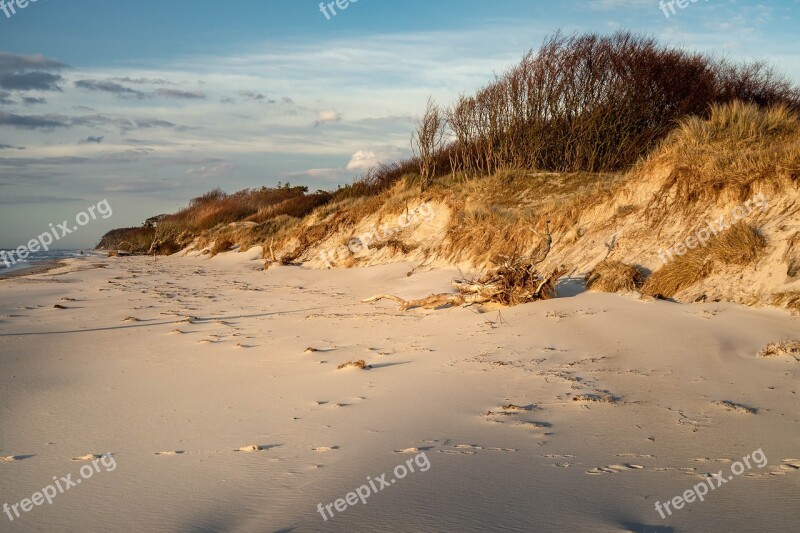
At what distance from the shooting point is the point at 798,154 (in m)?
8.45

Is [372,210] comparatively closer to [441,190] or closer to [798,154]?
[441,190]

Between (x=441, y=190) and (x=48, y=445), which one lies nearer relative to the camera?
(x=48, y=445)

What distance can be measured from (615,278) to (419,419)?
4934 mm

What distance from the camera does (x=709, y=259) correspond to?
793cm

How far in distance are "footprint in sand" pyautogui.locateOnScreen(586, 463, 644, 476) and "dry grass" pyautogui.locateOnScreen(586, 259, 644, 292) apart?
5194 millimetres

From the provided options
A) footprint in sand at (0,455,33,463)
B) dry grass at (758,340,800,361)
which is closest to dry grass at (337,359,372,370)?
footprint in sand at (0,455,33,463)

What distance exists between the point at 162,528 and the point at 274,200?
30.5m

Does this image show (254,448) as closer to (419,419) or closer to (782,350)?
(419,419)

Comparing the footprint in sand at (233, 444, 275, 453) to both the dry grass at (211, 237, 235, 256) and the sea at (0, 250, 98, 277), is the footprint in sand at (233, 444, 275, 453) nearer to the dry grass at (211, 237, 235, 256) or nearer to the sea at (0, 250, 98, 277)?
the sea at (0, 250, 98, 277)

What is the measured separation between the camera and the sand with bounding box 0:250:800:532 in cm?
305

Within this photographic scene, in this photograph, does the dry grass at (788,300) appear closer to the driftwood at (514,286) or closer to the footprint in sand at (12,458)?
the driftwood at (514,286)

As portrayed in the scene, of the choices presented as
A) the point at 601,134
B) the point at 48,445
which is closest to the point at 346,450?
→ the point at 48,445

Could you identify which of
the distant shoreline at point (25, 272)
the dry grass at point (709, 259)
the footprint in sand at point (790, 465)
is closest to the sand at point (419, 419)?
the footprint in sand at point (790, 465)

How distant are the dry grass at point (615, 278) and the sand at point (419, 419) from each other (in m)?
0.35
